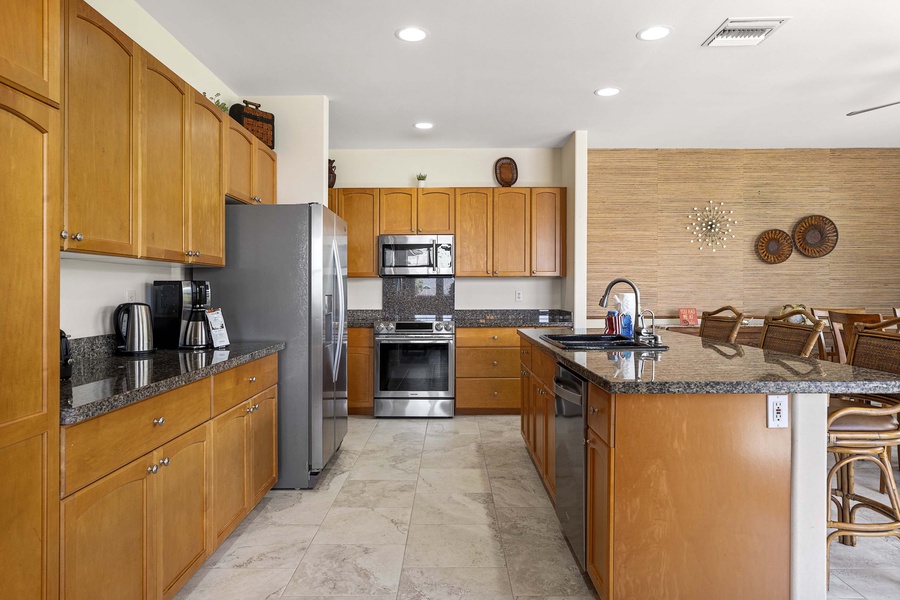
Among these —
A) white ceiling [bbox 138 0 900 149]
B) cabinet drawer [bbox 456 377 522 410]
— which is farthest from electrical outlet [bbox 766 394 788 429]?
cabinet drawer [bbox 456 377 522 410]

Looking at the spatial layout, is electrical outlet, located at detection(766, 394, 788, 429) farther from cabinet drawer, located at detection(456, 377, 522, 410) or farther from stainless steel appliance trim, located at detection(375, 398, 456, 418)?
stainless steel appliance trim, located at detection(375, 398, 456, 418)

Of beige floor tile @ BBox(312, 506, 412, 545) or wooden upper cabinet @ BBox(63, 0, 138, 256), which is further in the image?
beige floor tile @ BBox(312, 506, 412, 545)

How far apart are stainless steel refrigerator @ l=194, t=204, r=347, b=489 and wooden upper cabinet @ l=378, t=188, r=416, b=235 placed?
2.06 m

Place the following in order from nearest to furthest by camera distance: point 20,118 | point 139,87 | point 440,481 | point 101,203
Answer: point 20,118 → point 101,203 → point 139,87 → point 440,481

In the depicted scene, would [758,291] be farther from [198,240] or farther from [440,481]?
[198,240]

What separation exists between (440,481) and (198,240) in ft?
6.34

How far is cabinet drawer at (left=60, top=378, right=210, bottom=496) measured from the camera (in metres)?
1.30

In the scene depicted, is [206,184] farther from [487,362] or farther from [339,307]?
[487,362]

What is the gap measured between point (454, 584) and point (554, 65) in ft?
9.92

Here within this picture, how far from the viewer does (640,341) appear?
2586 millimetres

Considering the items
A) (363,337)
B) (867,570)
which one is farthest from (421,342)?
(867,570)

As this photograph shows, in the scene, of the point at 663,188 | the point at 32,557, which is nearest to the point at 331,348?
the point at 32,557

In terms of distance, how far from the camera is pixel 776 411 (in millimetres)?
1595

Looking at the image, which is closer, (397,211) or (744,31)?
(744,31)
